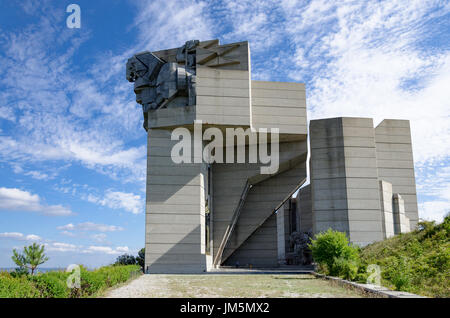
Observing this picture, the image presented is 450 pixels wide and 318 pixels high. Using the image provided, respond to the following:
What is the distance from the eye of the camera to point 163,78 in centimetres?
2661

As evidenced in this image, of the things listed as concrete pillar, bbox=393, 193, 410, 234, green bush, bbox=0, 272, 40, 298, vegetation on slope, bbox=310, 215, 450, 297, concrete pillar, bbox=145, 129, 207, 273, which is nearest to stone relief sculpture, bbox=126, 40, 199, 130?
concrete pillar, bbox=145, 129, 207, 273

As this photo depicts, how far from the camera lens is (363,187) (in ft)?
83.6

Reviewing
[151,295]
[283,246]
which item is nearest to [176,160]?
[151,295]

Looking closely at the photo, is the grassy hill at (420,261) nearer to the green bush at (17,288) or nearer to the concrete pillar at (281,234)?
the green bush at (17,288)

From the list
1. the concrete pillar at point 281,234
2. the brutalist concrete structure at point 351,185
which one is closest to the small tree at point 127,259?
the brutalist concrete structure at point 351,185

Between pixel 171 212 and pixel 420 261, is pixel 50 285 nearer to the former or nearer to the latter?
pixel 420 261

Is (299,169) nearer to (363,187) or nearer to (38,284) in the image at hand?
(363,187)

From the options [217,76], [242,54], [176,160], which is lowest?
[176,160]

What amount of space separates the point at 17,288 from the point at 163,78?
19.9m

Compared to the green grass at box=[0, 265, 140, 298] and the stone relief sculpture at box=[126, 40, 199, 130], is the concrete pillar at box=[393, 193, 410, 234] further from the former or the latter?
the green grass at box=[0, 265, 140, 298]

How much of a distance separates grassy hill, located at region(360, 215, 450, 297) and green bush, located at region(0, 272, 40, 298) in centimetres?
929

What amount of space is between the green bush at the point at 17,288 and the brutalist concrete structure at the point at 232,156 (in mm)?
15292

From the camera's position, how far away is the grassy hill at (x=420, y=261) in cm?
1099

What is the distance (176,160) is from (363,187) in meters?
12.1
